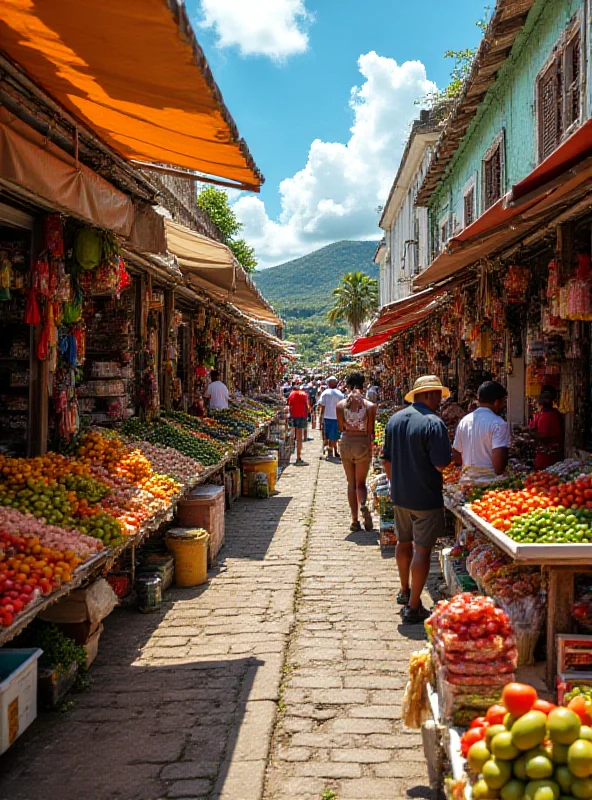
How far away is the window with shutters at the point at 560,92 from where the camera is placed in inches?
291

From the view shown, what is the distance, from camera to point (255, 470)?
12.7m

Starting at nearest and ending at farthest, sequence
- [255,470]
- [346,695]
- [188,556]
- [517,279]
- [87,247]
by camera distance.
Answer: [346,695] → [87,247] → [188,556] → [517,279] → [255,470]

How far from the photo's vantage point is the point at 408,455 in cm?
584

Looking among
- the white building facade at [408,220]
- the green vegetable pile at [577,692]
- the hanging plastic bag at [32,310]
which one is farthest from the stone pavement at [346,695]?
the white building facade at [408,220]

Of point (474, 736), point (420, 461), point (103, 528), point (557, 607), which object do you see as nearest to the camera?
point (474, 736)

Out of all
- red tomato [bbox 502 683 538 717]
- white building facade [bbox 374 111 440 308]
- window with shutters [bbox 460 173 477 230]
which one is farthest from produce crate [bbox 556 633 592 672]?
white building facade [bbox 374 111 440 308]

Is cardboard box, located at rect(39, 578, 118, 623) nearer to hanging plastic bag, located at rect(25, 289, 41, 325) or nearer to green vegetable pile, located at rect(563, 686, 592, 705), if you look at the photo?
hanging plastic bag, located at rect(25, 289, 41, 325)

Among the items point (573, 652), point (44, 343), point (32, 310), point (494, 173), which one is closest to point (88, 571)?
point (44, 343)

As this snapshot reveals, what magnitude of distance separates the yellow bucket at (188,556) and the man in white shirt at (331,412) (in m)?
8.42

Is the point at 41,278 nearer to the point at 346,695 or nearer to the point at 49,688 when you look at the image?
the point at 49,688

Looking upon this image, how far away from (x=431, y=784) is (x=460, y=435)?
3.43m

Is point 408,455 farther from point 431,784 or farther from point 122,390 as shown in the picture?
point 122,390

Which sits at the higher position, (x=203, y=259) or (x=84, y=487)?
(x=203, y=259)

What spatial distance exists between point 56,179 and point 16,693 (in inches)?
135
